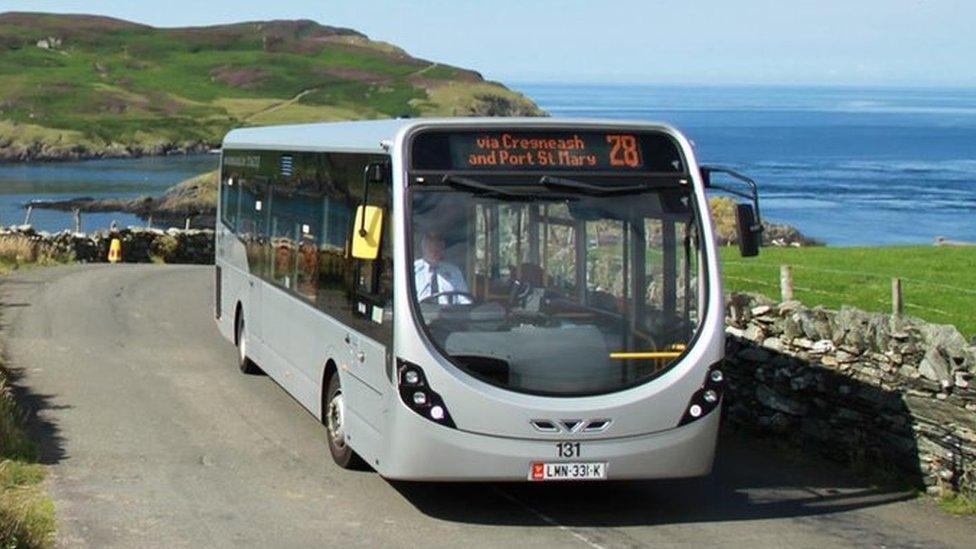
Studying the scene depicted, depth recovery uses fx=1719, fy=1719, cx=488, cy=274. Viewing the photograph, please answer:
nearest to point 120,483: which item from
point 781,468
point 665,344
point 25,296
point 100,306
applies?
point 665,344

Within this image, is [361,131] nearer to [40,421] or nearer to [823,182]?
[40,421]

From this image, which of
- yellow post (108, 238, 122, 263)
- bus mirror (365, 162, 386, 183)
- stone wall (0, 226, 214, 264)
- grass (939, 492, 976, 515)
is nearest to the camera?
bus mirror (365, 162, 386, 183)

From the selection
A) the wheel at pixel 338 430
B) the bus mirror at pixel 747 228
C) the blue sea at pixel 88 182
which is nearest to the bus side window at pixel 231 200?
the wheel at pixel 338 430

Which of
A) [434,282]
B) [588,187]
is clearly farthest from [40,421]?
[588,187]

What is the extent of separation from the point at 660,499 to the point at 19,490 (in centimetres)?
466

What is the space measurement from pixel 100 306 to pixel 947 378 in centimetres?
1725

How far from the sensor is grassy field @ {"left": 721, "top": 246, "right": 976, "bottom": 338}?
852 inches

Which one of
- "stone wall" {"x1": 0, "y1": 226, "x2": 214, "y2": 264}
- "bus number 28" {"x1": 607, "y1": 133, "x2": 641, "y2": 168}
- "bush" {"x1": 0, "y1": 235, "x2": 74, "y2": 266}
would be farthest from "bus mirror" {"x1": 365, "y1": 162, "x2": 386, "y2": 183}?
"stone wall" {"x1": 0, "y1": 226, "x2": 214, "y2": 264}

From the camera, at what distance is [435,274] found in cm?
1186

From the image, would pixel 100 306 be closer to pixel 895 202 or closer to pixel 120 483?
pixel 120 483

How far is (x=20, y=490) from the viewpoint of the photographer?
481 inches

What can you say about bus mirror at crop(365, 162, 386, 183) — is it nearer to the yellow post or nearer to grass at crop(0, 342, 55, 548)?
grass at crop(0, 342, 55, 548)

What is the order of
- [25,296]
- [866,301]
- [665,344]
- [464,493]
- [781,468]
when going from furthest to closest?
[25,296]
[866,301]
[781,468]
[464,493]
[665,344]

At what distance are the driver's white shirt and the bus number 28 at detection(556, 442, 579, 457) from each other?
1186 mm
